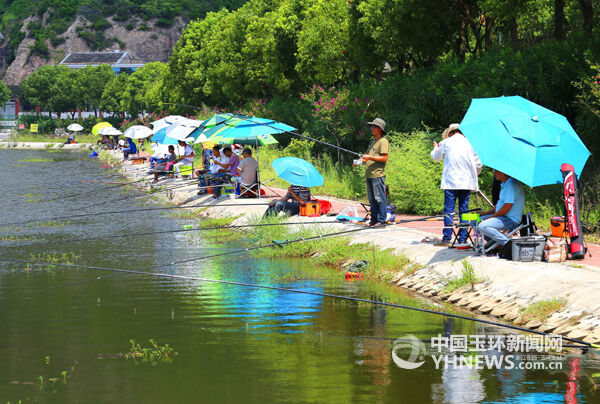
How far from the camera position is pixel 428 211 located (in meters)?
17.5

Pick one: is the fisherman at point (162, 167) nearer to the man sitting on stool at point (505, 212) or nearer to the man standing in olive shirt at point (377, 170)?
the man standing in olive shirt at point (377, 170)

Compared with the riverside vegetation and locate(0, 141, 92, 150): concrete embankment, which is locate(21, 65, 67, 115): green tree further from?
the riverside vegetation

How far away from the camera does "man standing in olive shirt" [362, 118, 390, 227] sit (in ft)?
45.8

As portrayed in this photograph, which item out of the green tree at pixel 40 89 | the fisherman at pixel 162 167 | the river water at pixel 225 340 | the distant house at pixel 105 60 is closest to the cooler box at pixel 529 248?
the river water at pixel 225 340

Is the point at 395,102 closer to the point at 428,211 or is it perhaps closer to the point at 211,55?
the point at 428,211

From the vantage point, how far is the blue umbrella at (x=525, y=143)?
10961 millimetres

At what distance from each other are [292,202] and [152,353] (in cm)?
911

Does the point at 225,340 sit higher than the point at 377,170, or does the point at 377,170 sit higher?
the point at 377,170

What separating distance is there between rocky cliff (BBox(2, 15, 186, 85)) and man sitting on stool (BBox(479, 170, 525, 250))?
14571 centimetres

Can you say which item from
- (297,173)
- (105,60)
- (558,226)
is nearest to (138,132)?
(297,173)

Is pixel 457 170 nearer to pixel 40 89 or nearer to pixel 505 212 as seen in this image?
pixel 505 212

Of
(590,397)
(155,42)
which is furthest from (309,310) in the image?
(155,42)

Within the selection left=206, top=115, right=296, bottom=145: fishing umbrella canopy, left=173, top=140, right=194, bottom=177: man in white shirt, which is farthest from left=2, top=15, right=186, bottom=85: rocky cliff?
left=206, top=115, right=296, bottom=145: fishing umbrella canopy

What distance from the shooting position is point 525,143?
36.3ft
